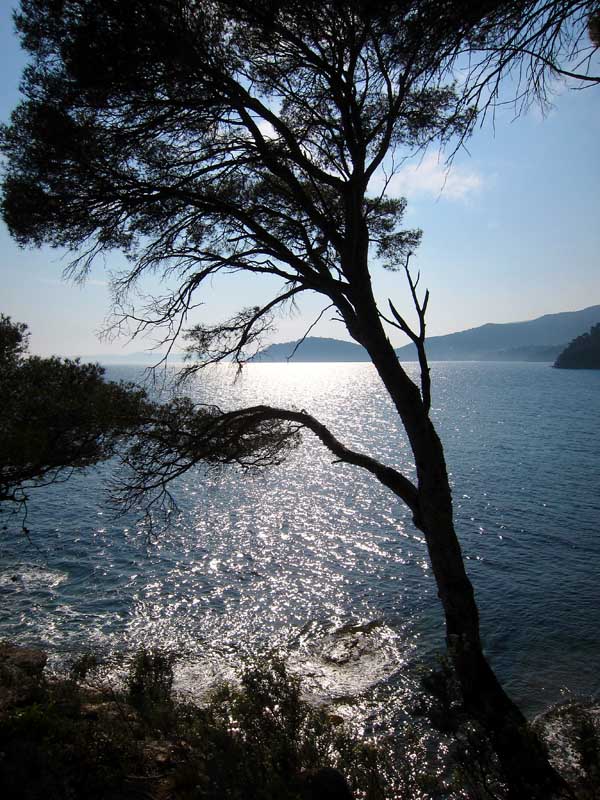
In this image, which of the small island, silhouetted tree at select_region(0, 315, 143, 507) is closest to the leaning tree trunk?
silhouetted tree at select_region(0, 315, 143, 507)

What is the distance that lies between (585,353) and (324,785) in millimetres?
198275

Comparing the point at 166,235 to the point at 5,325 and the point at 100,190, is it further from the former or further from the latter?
the point at 5,325

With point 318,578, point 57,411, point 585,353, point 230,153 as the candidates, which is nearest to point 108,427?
point 57,411

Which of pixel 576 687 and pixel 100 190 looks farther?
pixel 576 687

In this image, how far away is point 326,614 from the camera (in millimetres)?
17078

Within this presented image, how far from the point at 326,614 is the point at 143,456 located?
11725 millimetres

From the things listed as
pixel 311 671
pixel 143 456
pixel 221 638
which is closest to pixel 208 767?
pixel 143 456

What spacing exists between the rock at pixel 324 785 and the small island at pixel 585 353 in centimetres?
19147

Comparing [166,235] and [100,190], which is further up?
[100,190]

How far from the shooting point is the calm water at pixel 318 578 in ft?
46.6

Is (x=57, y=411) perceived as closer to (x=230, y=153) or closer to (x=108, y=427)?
(x=108, y=427)

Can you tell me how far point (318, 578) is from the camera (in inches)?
800

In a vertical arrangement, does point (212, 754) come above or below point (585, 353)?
below

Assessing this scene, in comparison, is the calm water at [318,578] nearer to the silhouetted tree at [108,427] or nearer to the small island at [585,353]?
the silhouetted tree at [108,427]
